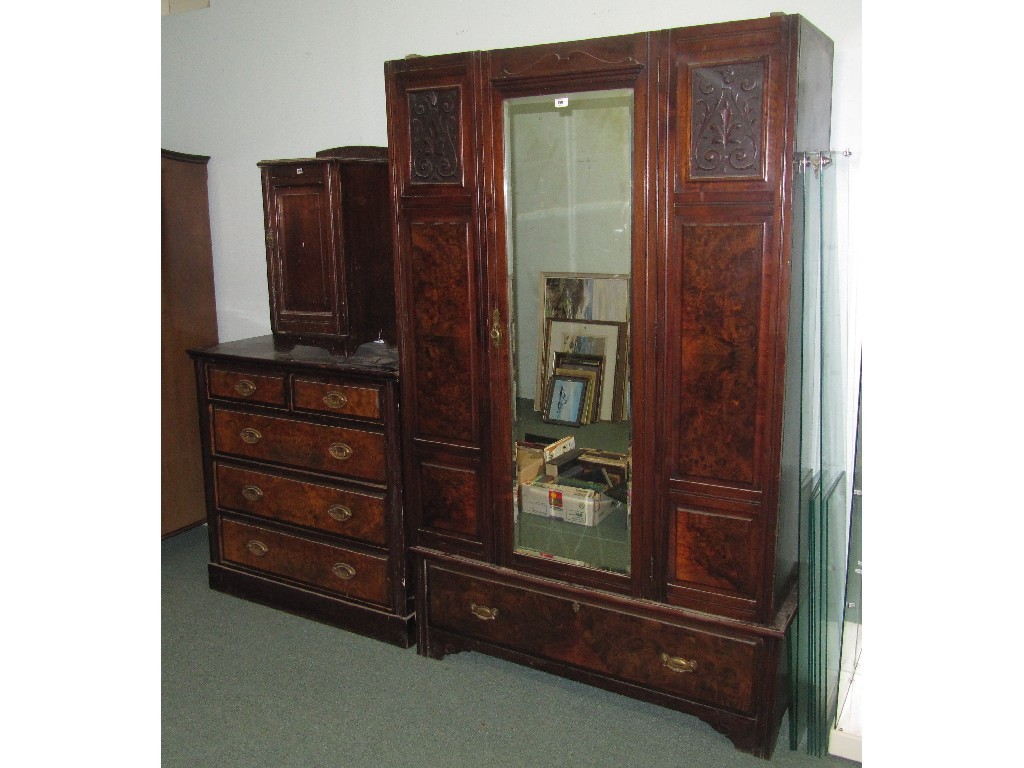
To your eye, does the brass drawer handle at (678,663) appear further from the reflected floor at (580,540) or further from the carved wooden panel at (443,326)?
the carved wooden panel at (443,326)

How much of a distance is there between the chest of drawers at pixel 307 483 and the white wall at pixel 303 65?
750mm

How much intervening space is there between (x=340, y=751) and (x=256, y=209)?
2.26 metres

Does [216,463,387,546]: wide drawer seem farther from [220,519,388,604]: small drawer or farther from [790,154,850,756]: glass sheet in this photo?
[790,154,850,756]: glass sheet

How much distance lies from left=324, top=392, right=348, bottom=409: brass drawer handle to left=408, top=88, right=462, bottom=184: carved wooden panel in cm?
77

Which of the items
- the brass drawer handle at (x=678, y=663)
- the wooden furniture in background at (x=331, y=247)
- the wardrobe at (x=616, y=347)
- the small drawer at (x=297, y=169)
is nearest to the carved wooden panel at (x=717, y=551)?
the wardrobe at (x=616, y=347)

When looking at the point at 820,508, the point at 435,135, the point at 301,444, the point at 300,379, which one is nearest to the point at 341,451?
the point at 301,444

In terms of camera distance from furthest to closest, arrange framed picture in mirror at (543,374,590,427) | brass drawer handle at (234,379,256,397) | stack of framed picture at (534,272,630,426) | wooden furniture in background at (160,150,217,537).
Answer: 1. wooden furniture in background at (160,150,217,537)
2. brass drawer handle at (234,379,256,397)
3. framed picture in mirror at (543,374,590,427)
4. stack of framed picture at (534,272,630,426)

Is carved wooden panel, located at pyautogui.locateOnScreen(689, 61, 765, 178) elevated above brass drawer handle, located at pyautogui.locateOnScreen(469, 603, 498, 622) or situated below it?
above

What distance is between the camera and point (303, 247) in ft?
9.64

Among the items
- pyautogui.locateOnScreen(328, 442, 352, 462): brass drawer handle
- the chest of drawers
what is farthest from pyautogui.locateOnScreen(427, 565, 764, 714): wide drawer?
pyautogui.locateOnScreen(328, 442, 352, 462): brass drawer handle

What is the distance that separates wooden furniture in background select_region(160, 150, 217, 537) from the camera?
346 cm
